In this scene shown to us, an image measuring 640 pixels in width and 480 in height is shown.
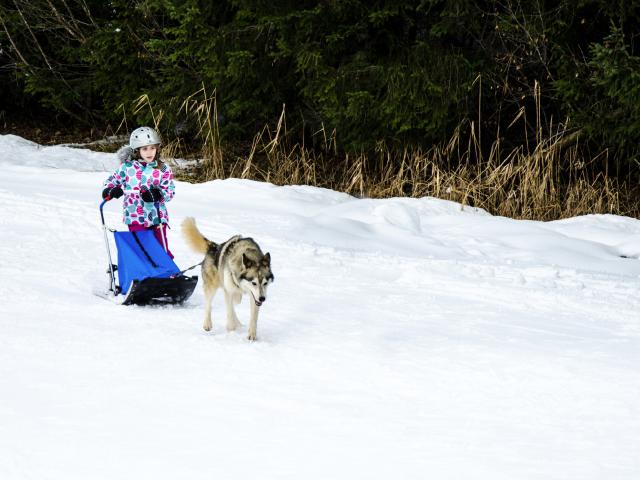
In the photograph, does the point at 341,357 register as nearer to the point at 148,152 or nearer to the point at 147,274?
the point at 147,274

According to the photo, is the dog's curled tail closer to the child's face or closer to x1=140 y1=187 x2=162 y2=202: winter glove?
x1=140 y1=187 x2=162 y2=202: winter glove

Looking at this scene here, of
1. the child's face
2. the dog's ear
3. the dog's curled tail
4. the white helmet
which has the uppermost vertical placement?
the white helmet

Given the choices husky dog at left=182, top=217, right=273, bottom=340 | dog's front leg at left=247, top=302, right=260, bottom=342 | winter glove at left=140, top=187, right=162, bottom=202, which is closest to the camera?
husky dog at left=182, top=217, right=273, bottom=340

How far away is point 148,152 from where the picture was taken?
7812 millimetres

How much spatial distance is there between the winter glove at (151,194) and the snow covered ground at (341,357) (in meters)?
0.96

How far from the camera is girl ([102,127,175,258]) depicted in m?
7.71

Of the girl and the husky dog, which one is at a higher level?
the girl

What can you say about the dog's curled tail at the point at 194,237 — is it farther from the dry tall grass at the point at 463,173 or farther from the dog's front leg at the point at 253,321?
the dry tall grass at the point at 463,173

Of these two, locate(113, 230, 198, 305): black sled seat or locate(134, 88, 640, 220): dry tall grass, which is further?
locate(134, 88, 640, 220): dry tall grass

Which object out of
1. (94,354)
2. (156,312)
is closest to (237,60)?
(156,312)

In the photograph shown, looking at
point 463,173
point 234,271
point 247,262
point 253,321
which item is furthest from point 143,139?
point 463,173

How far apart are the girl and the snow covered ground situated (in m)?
0.82

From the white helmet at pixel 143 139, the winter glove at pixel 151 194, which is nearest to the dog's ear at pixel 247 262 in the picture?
the winter glove at pixel 151 194

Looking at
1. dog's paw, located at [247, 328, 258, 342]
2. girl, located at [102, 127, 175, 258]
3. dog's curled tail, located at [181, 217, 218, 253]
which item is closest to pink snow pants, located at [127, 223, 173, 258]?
girl, located at [102, 127, 175, 258]
